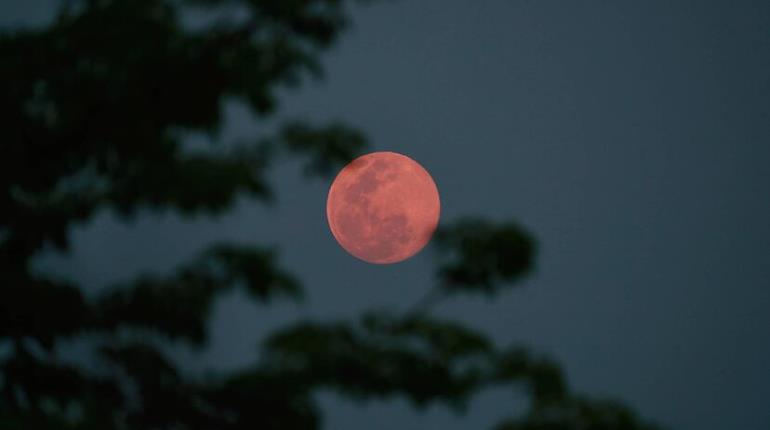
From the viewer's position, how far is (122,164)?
2.50 meters

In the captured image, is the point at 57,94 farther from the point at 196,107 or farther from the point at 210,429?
the point at 210,429

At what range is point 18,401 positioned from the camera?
2.46m

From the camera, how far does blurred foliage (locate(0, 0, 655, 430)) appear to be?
2.27 metres

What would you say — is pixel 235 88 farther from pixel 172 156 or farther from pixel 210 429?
pixel 210 429

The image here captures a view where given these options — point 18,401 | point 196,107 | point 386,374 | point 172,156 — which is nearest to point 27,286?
point 18,401

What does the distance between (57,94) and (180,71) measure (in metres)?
0.46

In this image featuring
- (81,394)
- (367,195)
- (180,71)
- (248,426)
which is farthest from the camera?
(367,195)

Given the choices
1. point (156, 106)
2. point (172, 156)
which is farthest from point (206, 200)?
point (156, 106)

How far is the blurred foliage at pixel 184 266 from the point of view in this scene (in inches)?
89.2

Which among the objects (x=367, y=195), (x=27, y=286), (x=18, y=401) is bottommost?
(x=18, y=401)

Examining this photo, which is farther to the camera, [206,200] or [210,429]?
[210,429]

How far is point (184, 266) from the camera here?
289 centimetres

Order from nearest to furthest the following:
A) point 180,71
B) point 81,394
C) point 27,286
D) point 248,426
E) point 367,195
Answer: point 180,71
point 27,286
point 81,394
point 248,426
point 367,195

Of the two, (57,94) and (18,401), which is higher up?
(57,94)
